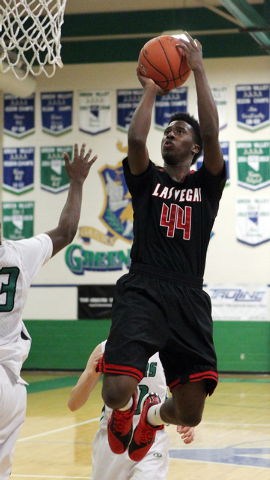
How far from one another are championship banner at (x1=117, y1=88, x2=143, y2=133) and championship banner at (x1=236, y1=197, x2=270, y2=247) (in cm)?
297

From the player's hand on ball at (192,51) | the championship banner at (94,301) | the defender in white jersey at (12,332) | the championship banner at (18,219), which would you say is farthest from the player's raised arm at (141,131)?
the championship banner at (18,219)

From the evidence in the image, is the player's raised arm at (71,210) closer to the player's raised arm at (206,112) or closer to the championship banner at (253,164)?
the player's raised arm at (206,112)

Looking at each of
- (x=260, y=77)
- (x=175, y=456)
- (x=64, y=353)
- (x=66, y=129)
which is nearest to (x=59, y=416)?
(x=175, y=456)

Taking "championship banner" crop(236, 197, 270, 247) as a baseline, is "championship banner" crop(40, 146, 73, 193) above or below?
above

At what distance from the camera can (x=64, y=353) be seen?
13.4 meters

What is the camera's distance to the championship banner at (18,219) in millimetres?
13859

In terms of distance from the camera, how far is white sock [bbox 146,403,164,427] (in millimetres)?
3715

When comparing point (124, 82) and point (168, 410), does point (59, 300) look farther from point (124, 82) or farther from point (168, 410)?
point (168, 410)

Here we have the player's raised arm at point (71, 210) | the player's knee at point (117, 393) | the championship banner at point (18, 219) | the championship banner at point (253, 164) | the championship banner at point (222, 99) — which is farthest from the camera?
the championship banner at point (18, 219)

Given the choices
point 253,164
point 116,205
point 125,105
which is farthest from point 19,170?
point 253,164

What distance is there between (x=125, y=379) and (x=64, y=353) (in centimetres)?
1025

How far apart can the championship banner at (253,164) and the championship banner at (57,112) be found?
357cm

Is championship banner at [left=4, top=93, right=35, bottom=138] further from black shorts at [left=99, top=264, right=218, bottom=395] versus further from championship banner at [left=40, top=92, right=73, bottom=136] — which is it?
black shorts at [left=99, top=264, right=218, bottom=395]

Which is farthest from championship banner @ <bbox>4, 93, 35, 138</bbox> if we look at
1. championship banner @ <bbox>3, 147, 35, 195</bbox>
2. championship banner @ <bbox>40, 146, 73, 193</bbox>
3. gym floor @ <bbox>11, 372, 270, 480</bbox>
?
gym floor @ <bbox>11, 372, 270, 480</bbox>
